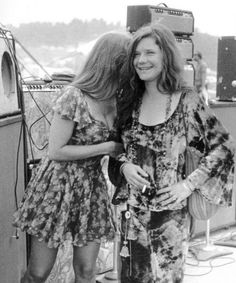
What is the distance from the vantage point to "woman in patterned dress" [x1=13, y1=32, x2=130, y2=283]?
5.63 ft

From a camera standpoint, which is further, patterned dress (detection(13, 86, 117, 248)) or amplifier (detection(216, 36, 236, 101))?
amplifier (detection(216, 36, 236, 101))

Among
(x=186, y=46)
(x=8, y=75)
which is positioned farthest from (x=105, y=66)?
(x=186, y=46)

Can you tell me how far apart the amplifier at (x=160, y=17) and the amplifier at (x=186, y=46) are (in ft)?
0.11

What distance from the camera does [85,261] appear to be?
186 centimetres

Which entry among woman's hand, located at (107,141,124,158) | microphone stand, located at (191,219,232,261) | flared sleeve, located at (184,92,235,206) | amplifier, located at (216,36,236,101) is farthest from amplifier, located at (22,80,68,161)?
amplifier, located at (216,36,236,101)

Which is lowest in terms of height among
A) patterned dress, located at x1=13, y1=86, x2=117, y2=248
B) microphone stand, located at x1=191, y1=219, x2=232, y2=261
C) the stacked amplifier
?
microphone stand, located at x1=191, y1=219, x2=232, y2=261

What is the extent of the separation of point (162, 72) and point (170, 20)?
3.69ft

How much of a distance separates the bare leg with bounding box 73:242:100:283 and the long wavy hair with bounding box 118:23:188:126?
21.1 inches

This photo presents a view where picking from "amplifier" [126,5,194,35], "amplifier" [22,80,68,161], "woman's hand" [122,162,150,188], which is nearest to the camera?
"woman's hand" [122,162,150,188]

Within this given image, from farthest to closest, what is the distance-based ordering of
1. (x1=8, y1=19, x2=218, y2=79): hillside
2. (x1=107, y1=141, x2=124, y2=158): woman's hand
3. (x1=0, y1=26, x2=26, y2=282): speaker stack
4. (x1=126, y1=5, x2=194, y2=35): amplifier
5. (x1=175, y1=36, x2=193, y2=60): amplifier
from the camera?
(x1=8, y1=19, x2=218, y2=79): hillside → (x1=175, y1=36, x2=193, y2=60): amplifier → (x1=126, y1=5, x2=194, y2=35): amplifier → (x1=0, y1=26, x2=26, y2=282): speaker stack → (x1=107, y1=141, x2=124, y2=158): woman's hand

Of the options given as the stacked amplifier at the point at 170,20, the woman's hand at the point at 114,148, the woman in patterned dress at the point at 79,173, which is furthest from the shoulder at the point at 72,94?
the stacked amplifier at the point at 170,20

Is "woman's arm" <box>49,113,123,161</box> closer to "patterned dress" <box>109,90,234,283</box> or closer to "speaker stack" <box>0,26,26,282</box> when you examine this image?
"patterned dress" <box>109,90,234,283</box>

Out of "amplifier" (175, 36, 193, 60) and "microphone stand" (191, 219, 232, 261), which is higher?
"amplifier" (175, 36, 193, 60)

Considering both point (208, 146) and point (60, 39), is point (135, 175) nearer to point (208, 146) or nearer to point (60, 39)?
point (208, 146)
